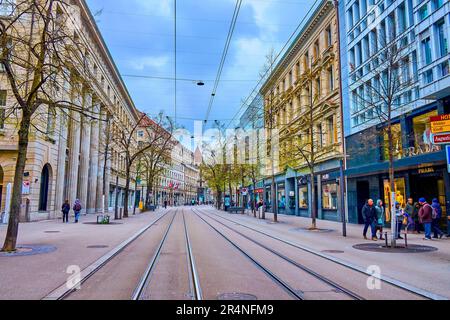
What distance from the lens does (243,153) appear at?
52625mm

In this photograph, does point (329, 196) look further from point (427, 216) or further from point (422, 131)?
point (427, 216)

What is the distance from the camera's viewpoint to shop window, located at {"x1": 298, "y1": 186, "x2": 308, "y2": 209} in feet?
120

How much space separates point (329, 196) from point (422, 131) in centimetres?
1197

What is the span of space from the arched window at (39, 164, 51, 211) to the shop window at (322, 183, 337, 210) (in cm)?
2227

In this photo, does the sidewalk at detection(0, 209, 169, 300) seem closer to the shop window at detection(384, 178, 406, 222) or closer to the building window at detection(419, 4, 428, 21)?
the shop window at detection(384, 178, 406, 222)

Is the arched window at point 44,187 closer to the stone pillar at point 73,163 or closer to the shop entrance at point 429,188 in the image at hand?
the stone pillar at point 73,163

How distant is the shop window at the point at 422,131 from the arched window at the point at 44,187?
85.6 feet

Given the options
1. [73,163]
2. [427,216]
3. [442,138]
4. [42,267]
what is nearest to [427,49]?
[427,216]

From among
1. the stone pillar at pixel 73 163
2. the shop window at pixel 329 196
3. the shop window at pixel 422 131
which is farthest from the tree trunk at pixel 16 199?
the stone pillar at pixel 73 163

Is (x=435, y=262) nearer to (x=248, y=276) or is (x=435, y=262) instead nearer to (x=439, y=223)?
(x=248, y=276)

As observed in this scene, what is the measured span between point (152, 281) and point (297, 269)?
11.9 feet

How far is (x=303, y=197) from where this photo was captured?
37.2m

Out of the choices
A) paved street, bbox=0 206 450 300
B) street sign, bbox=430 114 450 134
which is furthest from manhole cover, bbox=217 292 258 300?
street sign, bbox=430 114 450 134

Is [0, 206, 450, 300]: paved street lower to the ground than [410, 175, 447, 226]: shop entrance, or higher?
lower
